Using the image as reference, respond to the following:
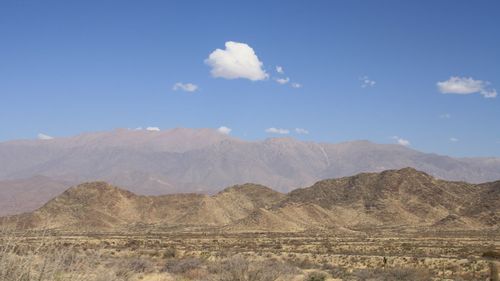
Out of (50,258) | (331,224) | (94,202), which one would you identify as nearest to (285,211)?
(331,224)

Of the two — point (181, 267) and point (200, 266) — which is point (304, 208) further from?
point (181, 267)

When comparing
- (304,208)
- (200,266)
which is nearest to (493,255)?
(200,266)

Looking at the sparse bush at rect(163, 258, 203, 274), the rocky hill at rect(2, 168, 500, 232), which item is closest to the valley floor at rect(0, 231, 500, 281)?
the sparse bush at rect(163, 258, 203, 274)

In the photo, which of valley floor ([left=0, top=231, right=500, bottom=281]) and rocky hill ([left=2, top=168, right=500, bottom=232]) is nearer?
valley floor ([left=0, top=231, right=500, bottom=281])

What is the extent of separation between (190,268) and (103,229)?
78052 mm

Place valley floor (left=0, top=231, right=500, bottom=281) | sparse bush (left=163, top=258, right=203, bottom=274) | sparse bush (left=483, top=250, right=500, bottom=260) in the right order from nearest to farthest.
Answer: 1. valley floor (left=0, top=231, right=500, bottom=281)
2. sparse bush (left=163, top=258, right=203, bottom=274)
3. sparse bush (left=483, top=250, right=500, bottom=260)

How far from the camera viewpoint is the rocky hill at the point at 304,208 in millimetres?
100250

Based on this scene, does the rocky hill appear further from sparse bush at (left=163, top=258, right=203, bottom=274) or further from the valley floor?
sparse bush at (left=163, top=258, right=203, bottom=274)

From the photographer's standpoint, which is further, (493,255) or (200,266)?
(493,255)

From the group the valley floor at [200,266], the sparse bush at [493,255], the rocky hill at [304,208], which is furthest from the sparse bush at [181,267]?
the rocky hill at [304,208]

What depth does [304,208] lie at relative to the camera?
111062 millimetres

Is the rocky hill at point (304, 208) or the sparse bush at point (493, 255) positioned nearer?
the sparse bush at point (493, 255)

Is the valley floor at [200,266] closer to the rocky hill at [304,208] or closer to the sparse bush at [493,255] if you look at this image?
the sparse bush at [493,255]

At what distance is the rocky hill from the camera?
100m
